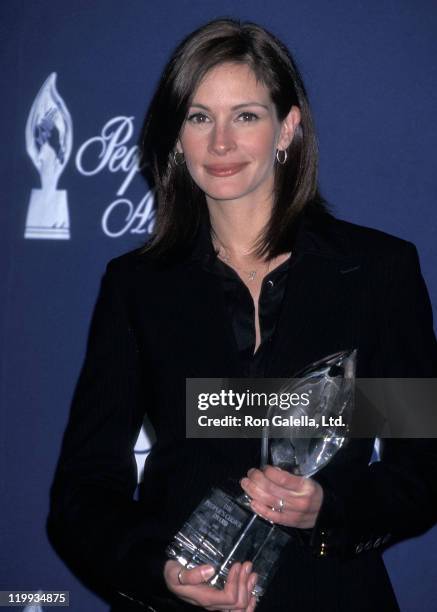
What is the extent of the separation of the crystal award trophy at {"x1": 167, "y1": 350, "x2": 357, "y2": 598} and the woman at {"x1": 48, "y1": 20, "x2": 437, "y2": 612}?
0.19ft

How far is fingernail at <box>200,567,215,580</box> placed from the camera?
4.83 feet

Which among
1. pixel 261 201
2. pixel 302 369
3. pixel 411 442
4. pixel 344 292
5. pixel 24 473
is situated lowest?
pixel 24 473

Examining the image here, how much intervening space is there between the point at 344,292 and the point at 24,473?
4.93ft

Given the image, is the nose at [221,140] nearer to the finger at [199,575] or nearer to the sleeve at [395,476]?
the sleeve at [395,476]

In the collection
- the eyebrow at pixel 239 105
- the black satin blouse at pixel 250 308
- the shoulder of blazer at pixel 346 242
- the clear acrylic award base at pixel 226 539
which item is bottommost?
the clear acrylic award base at pixel 226 539

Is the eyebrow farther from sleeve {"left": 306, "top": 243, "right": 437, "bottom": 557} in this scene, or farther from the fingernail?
the fingernail

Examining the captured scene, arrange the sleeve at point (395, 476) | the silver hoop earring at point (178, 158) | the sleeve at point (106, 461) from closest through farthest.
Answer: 1. the sleeve at point (395, 476)
2. the sleeve at point (106, 461)
3. the silver hoop earring at point (178, 158)

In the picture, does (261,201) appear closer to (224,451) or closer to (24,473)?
(224,451)

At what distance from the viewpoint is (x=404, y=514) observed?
5.56 ft

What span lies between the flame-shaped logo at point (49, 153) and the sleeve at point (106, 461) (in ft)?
2.65

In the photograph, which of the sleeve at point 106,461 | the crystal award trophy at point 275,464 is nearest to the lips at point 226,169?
the sleeve at point 106,461

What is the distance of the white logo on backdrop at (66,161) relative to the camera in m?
Answer: 2.75

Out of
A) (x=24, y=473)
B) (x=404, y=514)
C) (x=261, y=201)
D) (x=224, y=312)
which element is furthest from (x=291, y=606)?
(x=24, y=473)

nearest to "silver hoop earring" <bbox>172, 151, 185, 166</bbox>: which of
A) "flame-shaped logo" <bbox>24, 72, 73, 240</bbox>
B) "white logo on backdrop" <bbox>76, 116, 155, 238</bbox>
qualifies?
"white logo on backdrop" <bbox>76, 116, 155, 238</bbox>
